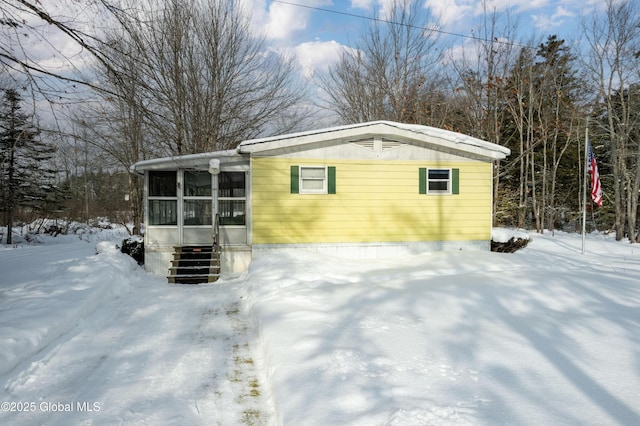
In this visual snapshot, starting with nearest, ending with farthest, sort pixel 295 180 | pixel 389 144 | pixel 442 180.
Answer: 1. pixel 295 180
2. pixel 389 144
3. pixel 442 180

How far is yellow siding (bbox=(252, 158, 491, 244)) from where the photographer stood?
30.8 ft

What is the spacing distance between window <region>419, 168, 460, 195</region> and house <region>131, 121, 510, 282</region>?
3 centimetres

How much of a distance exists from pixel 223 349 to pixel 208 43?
A: 48.3ft

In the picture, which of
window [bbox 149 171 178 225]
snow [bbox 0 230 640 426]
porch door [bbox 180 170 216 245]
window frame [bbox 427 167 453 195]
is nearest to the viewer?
snow [bbox 0 230 640 426]

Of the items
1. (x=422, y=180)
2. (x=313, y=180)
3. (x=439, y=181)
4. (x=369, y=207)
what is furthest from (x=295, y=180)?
(x=439, y=181)

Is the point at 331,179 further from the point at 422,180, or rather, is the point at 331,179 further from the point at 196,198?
the point at 196,198

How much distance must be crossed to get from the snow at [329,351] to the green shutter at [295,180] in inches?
119

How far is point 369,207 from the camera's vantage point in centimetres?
976

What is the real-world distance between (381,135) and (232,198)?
4427 mm

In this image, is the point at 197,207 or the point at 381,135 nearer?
the point at 381,135

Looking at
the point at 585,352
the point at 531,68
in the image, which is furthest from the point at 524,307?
the point at 531,68

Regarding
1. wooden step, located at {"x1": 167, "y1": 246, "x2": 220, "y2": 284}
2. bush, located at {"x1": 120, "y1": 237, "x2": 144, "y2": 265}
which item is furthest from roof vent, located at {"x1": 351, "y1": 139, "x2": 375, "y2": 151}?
bush, located at {"x1": 120, "y1": 237, "x2": 144, "y2": 265}

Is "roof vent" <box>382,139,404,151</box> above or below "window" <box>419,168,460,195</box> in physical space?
above

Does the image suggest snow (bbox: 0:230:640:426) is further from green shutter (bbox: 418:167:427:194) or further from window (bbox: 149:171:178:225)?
green shutter (bbox: 418:167:427:194)
